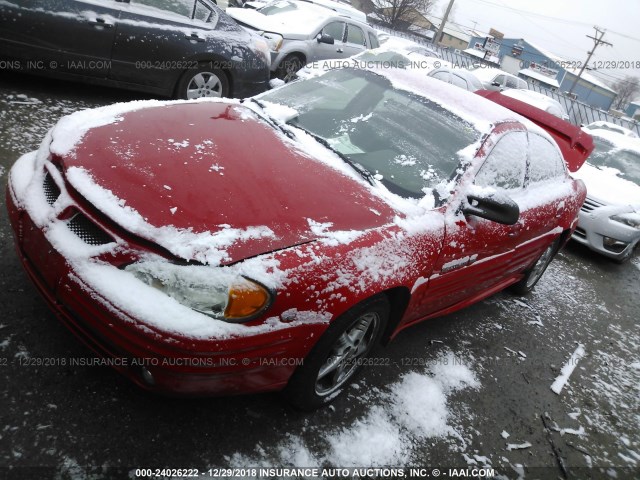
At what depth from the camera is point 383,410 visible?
2.54 meters

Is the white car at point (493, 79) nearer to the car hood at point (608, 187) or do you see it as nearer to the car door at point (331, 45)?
the car door at point (331, 45)

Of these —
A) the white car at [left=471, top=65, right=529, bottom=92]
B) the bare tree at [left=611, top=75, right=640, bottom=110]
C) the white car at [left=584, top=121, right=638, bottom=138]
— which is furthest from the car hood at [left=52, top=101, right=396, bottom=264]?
the bare tree at [left=611, top=75, right=640, bottom=110]

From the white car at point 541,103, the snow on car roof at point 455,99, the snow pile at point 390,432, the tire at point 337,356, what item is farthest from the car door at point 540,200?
the white car at point 541,103

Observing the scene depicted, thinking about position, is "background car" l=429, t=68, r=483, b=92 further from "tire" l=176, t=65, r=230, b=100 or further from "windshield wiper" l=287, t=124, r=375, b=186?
"windshield wiper" l=287, t=124, r=375, b=186

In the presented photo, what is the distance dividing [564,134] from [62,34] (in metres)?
5.13

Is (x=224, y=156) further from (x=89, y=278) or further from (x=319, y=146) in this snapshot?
(x=89, y=278)

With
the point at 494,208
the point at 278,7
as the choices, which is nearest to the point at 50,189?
the point at 494,208

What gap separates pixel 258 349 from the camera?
180 cm

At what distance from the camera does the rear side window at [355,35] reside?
9.66 meters

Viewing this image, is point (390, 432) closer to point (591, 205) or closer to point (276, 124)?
point (276, 124)

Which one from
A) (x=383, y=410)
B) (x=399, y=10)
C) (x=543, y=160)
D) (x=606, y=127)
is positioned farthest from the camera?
(x=399, y=10)

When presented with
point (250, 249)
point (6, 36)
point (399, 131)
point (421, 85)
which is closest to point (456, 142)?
point (399, 131)

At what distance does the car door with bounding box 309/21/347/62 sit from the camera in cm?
857

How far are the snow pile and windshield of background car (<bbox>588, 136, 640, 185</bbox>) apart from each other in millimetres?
5539
